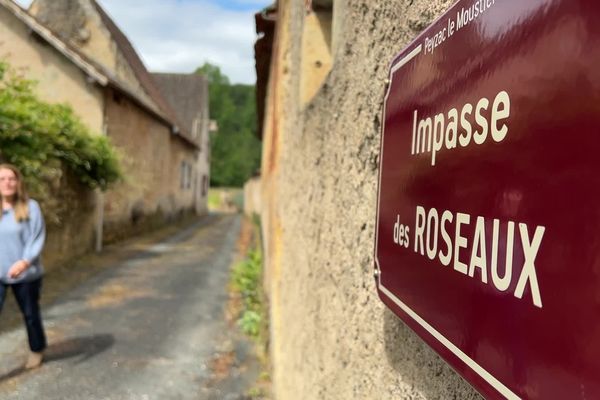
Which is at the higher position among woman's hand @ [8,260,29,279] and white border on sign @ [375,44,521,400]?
white border on sign @ [375,44,521,400]

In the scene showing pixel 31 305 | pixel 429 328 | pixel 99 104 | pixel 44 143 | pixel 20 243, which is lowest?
pixel 31 305

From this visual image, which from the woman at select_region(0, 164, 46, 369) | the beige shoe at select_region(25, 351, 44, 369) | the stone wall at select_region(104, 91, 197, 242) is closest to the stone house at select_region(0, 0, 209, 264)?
the stone wall at select_region(104, 91, 197, 242)

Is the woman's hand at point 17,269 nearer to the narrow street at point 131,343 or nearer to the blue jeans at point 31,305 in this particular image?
the blue jeans at point 31,305

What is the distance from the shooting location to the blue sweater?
4.49 meters

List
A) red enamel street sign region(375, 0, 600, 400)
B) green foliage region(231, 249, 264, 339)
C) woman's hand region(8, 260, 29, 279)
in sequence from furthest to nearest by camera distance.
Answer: green foliage region(231, 249, 264, 339) → woman's hand region(8, 260, 29, 279) → red enamel street sign region(375, 0, 600, 400)

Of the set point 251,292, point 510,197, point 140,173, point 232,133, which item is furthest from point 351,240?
point 232,133

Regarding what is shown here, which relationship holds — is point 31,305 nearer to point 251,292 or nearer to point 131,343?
point 131,343

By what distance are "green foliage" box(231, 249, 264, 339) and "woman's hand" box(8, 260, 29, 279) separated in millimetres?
2703

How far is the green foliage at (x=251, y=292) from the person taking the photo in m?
6.61

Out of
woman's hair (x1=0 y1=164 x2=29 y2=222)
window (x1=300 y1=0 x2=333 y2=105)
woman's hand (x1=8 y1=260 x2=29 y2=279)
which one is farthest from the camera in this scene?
woman's hair (x1=0 y1=164 x2=29 y2=222)

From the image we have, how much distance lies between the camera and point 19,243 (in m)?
4.54

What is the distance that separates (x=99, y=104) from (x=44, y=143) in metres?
→ 4.49

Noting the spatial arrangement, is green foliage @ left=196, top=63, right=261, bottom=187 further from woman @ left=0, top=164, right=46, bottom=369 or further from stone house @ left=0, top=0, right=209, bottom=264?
woman @ left=0, top=164, right=46, bottom=369

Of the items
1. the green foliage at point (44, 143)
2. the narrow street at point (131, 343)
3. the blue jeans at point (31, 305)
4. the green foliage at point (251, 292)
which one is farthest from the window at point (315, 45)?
the green foliage at point (44, 143)
